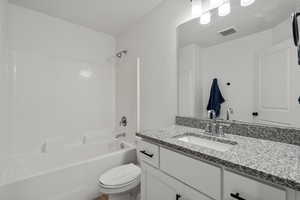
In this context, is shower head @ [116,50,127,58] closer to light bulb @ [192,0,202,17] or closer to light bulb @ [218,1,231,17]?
light bulb @ [192,0,202,17]

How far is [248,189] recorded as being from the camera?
22.9 inches

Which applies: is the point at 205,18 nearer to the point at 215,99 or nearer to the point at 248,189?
the point at 215,99

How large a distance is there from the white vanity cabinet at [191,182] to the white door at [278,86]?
2.07 feet

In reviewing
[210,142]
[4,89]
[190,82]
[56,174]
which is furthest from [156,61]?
[4,89]

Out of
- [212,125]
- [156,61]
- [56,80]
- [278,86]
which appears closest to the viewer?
[278,86]

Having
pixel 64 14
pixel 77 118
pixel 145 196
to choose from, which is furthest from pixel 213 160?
pixel 64 14

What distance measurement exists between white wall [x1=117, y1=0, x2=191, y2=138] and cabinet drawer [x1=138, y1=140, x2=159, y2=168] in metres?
0.60

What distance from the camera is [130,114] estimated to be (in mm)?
2283

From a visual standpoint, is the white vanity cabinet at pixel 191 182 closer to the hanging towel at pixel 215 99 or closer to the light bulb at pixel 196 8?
the hanging towel at pixel 215 99

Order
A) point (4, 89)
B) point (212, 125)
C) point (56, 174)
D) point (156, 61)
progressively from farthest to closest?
point (156, 61) < point (4, 89) < point (56, 174) < point (212, 125)

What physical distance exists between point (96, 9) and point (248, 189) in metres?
2.26

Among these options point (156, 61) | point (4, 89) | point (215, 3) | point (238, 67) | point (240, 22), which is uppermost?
point (215, 3)

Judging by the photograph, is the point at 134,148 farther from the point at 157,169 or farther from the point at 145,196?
the point at 157,169

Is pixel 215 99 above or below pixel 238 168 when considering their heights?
above
